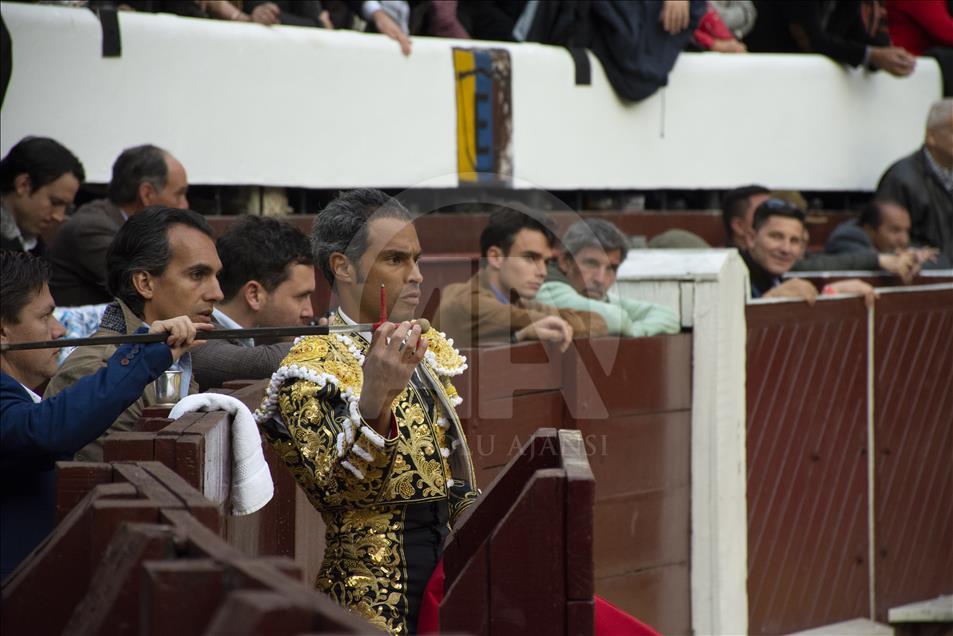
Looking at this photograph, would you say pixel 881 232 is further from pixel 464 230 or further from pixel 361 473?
pixel 361 473

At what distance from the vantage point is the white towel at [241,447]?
2.85m

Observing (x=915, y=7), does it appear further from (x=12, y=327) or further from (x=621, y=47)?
(x=12, y=327)

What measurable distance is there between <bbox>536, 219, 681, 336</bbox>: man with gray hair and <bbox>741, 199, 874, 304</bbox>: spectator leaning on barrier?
95 cm

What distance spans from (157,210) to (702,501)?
10.1ft

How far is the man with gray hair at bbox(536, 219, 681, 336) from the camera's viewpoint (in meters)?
5.23

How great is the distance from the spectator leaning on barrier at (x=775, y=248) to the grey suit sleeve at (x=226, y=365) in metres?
3.14

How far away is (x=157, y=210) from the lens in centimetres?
331

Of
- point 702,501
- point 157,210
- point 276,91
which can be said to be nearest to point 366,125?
point 276,91

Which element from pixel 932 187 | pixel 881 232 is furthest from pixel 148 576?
pixel 932 187

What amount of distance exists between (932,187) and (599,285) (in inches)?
148

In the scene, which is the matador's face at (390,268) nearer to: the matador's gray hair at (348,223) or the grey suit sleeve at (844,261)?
the matador's gray hair at (348,223)

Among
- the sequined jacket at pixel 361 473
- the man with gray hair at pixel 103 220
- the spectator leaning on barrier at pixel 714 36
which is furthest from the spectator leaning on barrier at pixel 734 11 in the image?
the sequined jacket at pixel 361 473

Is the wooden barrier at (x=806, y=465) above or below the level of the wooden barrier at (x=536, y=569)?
below

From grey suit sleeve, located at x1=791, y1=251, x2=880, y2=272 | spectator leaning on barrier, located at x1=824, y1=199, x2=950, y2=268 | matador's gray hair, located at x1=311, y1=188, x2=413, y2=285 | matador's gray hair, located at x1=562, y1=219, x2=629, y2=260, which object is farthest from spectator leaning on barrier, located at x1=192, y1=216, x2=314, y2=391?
spectator leaning on barrier, located at x1=824, y1=199, x2=950, y2=268
